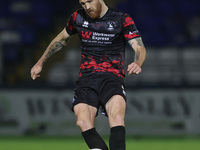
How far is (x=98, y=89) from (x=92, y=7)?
88 centimetres

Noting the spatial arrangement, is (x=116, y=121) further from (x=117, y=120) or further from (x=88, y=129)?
(x=88, y=129)

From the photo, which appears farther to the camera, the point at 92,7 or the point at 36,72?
the point at 36,72

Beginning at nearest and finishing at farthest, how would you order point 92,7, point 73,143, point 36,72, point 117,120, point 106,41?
point 117,120, point 92,7, point 106,41, point 36,72, point 73,143

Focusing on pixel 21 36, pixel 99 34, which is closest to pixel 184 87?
pixel 21 36

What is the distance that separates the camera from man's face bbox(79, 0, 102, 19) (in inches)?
246

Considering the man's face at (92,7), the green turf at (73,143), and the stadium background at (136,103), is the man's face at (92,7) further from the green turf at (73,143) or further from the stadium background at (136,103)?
the stadium background at (136,103)

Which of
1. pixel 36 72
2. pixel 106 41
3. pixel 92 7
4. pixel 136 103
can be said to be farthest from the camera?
pixel 136 103

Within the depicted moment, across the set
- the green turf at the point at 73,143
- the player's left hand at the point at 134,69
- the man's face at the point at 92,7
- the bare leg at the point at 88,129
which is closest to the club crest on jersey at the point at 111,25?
the man's face at the point at 92,7

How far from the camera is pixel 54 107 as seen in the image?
14352 mm

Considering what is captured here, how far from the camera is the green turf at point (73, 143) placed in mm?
10992

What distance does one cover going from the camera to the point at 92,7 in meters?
6.30

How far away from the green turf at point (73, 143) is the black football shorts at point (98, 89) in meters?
4.46

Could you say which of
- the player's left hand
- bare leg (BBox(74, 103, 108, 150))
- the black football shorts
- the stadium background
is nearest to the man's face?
the black football shorts

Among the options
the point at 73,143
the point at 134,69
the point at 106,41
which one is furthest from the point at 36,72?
the point at 73,143
